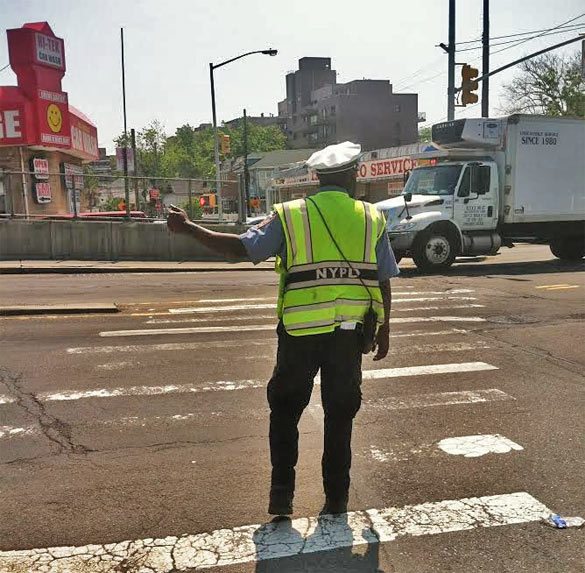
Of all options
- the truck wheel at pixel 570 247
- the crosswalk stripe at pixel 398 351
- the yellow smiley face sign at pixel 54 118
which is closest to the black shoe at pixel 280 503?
the crosswalk stripe at pixel 398 351

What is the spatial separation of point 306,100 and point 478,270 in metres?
115

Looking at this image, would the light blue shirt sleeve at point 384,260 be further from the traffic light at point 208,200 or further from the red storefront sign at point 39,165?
the red storefront sign at point 39,165

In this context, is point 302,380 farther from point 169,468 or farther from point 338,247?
point 169,468

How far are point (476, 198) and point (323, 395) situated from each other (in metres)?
14.3

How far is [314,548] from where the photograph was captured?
3.11m

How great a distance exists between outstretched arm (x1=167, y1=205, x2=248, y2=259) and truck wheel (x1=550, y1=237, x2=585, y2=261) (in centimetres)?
1751

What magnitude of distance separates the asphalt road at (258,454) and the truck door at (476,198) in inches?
314

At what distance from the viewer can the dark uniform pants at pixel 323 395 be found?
3238 mm

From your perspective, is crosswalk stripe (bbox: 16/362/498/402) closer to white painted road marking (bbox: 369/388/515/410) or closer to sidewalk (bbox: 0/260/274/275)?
white painted road marking (bbox: 369/388/515/410)

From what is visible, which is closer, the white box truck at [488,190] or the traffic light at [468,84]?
the white box truck at [488,190]

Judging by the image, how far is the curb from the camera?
384 inches

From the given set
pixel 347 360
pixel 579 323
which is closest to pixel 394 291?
pixel 579 323

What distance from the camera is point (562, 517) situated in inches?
135

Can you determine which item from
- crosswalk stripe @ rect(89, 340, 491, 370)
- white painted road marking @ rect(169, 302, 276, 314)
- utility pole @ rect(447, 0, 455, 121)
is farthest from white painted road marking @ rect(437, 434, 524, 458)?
utility pole @ rect(447, 0, 455, 121)
